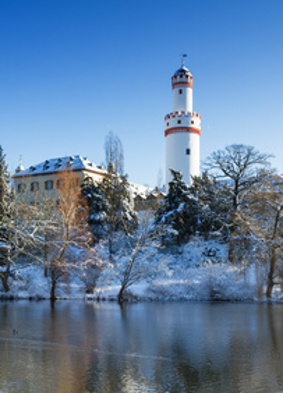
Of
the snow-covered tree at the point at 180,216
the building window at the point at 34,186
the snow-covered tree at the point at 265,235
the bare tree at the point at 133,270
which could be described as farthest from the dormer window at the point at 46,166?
the snow-covered tree at the point at 265,235

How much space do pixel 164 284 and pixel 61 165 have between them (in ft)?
108

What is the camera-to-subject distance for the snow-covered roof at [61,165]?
60.9 metres

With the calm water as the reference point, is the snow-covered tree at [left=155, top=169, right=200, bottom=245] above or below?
above

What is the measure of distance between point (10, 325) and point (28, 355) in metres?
6.68

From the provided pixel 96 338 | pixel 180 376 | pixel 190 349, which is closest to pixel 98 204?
pixel 96 338

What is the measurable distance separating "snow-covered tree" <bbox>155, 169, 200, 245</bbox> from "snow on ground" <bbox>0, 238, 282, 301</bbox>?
491 centimetres

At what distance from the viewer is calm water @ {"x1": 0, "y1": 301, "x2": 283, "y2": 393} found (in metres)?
12.1

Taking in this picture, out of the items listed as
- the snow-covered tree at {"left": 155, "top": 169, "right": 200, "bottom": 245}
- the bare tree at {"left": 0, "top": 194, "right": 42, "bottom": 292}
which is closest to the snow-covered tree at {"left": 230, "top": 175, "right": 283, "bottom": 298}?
the snow-covered tree at {"left": 155, "top": 169, "right": 200, "bottom": 245}

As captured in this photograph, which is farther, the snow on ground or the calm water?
the snow on ground

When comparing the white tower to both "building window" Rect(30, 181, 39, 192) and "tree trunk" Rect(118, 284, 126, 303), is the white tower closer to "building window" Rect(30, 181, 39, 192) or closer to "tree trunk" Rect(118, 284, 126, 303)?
"building window" Rect(30, 181, 39, 192)

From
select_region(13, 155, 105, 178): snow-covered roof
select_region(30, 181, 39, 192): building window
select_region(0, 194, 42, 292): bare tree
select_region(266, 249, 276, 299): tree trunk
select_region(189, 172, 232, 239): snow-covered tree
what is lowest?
select_region(266, 249, 276, 299): tree trunk

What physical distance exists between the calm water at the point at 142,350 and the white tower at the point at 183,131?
33.3 metres

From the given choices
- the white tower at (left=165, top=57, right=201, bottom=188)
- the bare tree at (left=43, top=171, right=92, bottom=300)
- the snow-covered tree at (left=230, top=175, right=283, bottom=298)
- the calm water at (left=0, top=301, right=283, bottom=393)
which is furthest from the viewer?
the white tower at (left=165, top=57, right=201, bottom=188)

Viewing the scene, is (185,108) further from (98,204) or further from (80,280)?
(80,280)
